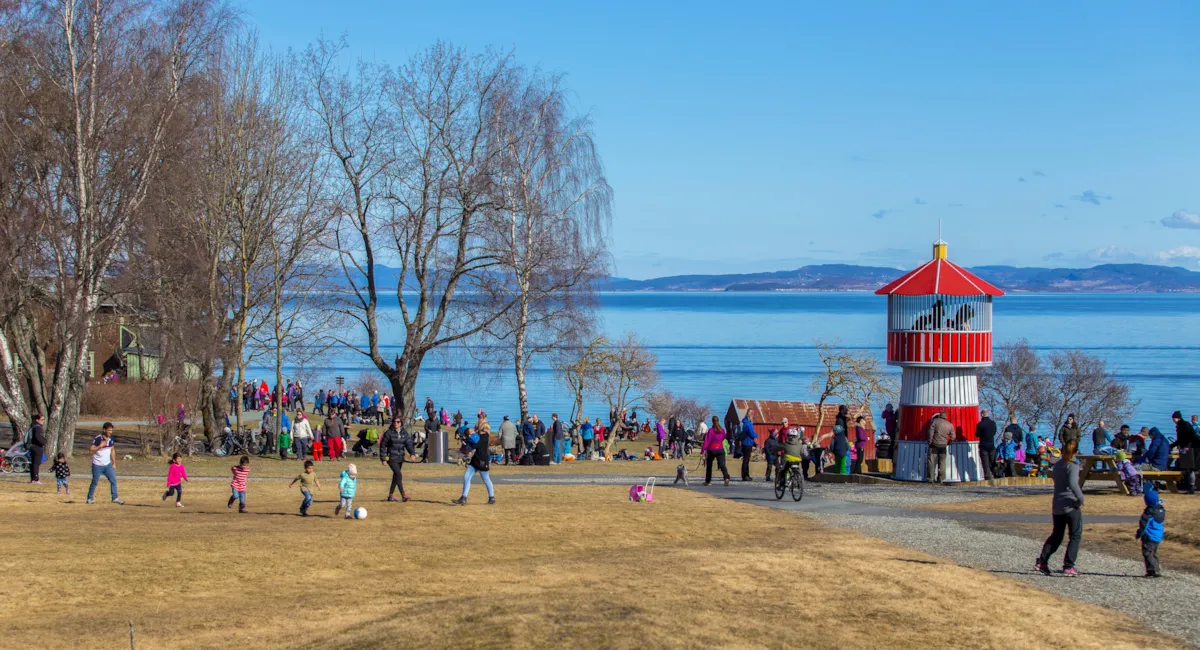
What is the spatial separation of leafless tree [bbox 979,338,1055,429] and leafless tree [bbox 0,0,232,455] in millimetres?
50066

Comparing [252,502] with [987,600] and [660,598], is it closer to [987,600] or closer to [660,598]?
[660,598]

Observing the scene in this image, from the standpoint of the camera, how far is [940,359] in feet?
94.1

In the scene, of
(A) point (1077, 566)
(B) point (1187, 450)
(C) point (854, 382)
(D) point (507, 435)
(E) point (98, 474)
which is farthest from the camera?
(C) point (854, 382)

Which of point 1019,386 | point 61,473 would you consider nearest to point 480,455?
point 61,473

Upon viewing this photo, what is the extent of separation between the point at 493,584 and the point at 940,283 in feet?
58.8

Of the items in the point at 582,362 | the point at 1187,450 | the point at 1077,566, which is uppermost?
the point at 582,362

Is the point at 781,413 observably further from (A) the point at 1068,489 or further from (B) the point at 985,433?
(A) the point at 1068,489

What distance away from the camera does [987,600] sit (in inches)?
527

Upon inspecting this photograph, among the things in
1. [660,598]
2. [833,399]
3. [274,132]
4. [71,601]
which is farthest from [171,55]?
[833,399]

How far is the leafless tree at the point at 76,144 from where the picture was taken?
2997 centimetres

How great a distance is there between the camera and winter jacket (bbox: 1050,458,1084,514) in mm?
14773

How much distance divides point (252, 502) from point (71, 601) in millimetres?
8908

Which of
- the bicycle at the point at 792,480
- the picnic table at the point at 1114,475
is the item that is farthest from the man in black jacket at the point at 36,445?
the picnic table at the point at 1114,475

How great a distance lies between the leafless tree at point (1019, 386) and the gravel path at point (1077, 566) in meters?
48.9
